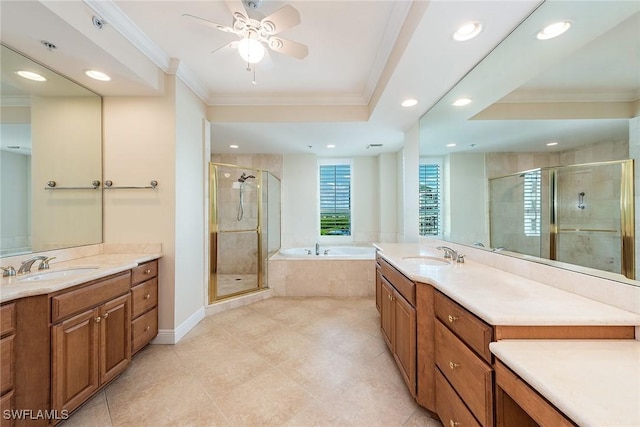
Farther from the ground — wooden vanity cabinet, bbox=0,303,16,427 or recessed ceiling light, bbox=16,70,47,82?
recessed ceiling light, bbox=16,70,47,82

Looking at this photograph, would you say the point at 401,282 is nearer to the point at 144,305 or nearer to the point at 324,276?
the point at 324,276

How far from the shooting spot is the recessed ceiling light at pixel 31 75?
1.68 m

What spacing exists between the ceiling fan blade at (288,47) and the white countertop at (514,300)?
171cm

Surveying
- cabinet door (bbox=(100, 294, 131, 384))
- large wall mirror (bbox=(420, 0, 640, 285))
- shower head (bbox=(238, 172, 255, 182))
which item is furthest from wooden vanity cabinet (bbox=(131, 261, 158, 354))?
large wall mirror (bbox=(420, 0, 640, 285))

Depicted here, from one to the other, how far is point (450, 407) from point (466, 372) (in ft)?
1.02

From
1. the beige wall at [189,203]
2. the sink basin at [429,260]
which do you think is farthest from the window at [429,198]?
the beige wall at [189,203]

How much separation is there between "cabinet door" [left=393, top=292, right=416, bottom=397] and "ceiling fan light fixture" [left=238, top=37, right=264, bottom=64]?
1967 mm

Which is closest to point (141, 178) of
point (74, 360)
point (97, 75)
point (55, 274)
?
point (97, 75)

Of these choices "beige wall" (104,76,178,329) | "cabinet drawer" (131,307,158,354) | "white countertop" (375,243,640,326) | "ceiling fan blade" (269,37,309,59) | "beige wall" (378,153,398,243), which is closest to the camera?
"white countertop" (375,243,640,326)

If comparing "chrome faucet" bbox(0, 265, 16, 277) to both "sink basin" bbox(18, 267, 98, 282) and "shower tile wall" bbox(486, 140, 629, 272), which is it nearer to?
"sink basin" bbox(18, 267, 98, 282)

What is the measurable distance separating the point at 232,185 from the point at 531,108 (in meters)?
3.37

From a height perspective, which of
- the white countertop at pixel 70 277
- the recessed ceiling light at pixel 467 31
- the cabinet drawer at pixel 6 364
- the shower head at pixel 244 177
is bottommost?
the cabinet drawer at pixel 6 364

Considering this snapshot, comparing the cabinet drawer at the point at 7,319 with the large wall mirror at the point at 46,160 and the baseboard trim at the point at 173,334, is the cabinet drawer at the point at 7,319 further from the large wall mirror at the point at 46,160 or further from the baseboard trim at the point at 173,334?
the baseboard trim at the point at 173,334

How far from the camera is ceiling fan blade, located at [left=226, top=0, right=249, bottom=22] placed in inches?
55.6
